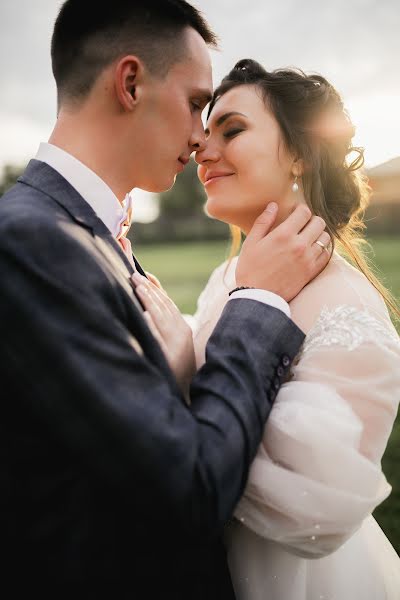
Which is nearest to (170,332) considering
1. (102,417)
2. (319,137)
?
(102,417)

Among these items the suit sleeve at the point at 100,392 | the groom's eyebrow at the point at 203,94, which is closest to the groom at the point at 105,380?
the suit sleeve at the point at 100,392

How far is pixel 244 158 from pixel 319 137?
1.76ft

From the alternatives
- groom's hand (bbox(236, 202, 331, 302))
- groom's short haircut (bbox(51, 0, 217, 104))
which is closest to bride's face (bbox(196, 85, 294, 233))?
groom's hand (bbox(236, 202, 331, 302))

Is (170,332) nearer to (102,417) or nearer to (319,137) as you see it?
(102,417)

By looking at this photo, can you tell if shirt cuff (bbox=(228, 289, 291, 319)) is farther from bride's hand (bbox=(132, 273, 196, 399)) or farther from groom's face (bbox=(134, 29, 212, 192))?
groom's face (bbox=(134, 29, 212, 192))

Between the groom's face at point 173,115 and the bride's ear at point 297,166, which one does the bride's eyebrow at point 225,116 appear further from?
the groom's face at point 173,115

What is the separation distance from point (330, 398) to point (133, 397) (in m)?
0.81

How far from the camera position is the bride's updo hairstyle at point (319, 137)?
107 inches

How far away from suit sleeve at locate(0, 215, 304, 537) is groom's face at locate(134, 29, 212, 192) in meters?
0.83

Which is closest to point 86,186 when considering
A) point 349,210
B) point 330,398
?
point 330,398

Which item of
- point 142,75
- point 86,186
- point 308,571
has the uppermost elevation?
point 142,75

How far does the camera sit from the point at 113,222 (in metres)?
1.84

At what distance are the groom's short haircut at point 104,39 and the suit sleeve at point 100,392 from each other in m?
0.91

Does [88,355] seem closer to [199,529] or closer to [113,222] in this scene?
[199,529]
